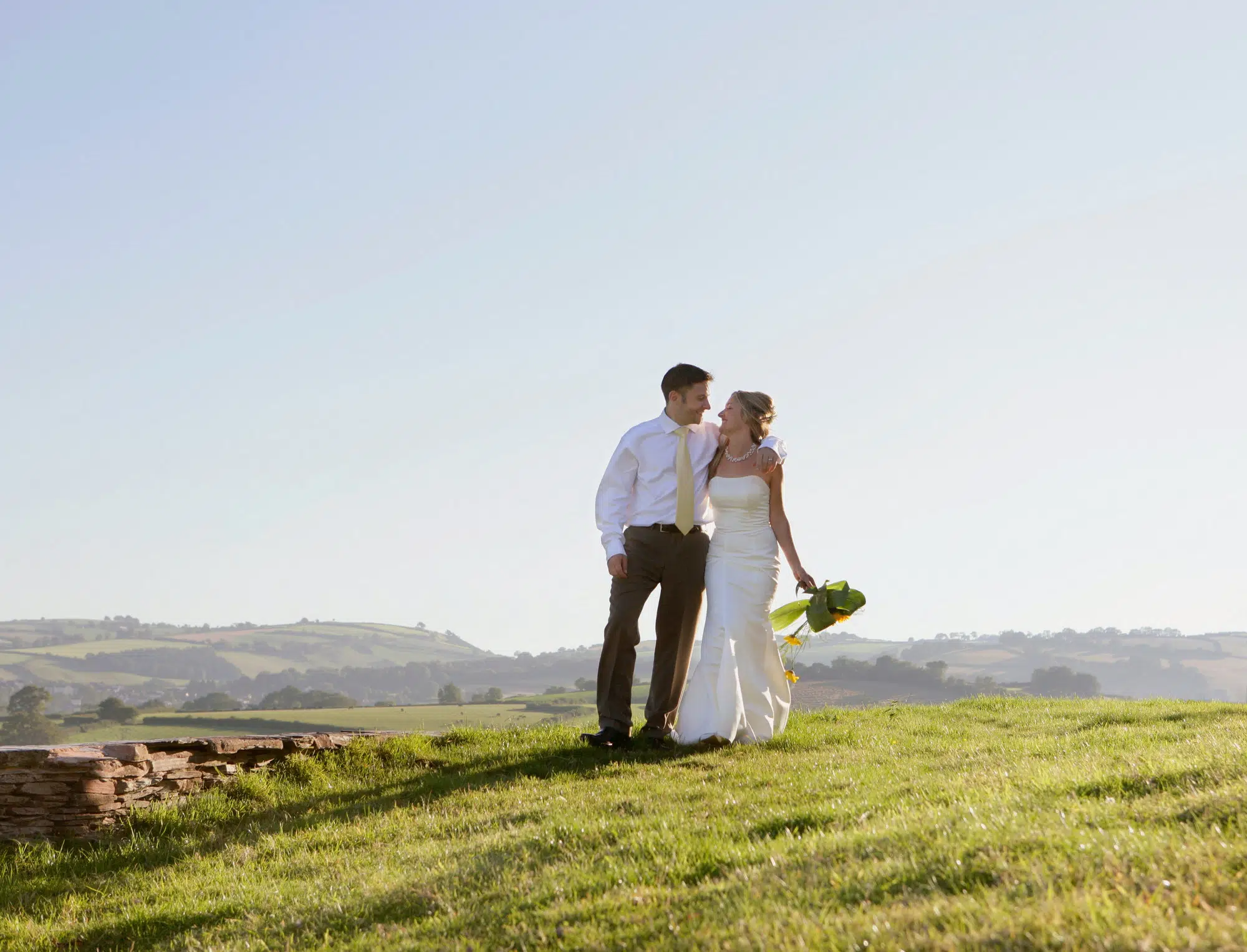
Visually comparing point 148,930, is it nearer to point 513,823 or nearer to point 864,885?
point 513,823

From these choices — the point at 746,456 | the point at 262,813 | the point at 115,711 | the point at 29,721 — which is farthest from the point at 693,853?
the point at 29,721

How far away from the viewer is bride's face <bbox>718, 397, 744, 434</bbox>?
10.8 metres

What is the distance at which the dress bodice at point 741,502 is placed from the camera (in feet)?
34.9

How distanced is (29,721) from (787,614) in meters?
101

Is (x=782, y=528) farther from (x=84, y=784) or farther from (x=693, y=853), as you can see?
(x=84, y=784)

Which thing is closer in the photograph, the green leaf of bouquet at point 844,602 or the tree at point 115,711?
the green leaf of bouquet at point 844,602

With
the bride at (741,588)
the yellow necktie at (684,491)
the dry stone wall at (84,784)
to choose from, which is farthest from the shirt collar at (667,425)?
the dry stone wall at (84,784)

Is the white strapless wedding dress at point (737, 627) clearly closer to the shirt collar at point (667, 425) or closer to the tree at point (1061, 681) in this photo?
the shirt collar at point (667, 425)

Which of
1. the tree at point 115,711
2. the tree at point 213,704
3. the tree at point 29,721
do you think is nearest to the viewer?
the tree at point 29,721

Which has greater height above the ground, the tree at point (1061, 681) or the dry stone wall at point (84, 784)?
the dry stone wall at point (84, 784)

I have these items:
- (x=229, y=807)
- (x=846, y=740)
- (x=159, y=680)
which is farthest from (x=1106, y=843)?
(x=159, y=680)

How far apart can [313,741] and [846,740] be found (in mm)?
5698

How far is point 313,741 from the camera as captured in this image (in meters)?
10.4

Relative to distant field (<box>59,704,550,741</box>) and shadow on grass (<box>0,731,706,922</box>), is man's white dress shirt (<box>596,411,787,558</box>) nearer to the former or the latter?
shadow on grass (<box>0,731,706,922</box>)
